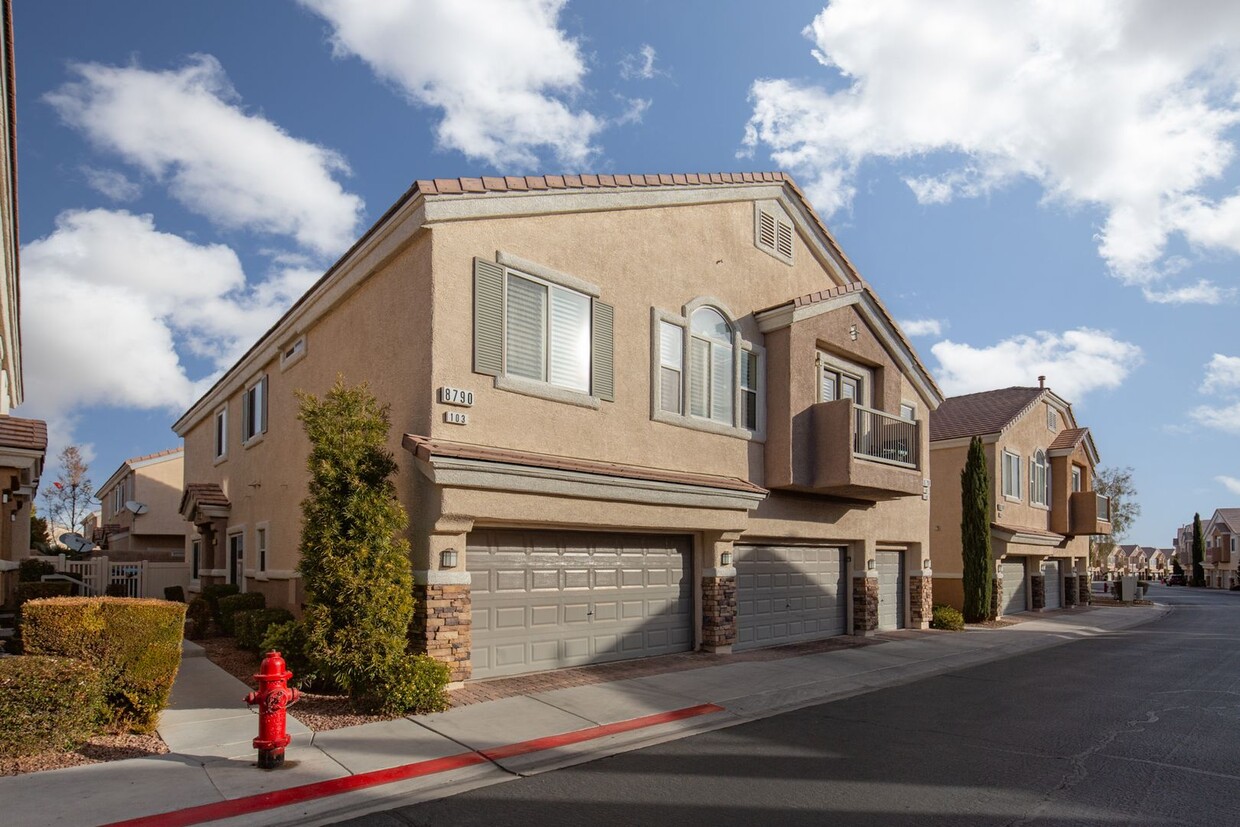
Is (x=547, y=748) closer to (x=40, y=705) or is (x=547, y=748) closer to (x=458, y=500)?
(x=458, y=500)

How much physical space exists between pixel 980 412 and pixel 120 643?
1075 inches

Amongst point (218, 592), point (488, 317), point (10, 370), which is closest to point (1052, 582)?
point (488, 317)

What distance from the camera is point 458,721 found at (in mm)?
9125

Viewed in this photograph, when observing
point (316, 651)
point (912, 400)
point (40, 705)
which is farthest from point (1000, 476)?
point (40, 705)

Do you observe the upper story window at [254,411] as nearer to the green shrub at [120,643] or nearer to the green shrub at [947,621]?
the green shrub at [120,643]

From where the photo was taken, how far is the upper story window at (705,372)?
546 inches

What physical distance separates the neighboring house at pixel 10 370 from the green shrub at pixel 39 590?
0.24m

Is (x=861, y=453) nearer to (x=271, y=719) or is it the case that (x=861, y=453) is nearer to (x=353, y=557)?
(x=353, y=557)

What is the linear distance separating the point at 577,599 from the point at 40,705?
6744mm

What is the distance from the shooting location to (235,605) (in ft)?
51.4

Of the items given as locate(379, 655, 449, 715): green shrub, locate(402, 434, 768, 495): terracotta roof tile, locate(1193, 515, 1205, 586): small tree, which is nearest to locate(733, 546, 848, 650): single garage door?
locate(402, 434, 768, 495): terracotta roof tile

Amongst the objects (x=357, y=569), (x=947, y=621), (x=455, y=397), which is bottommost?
(x=947, y=621)

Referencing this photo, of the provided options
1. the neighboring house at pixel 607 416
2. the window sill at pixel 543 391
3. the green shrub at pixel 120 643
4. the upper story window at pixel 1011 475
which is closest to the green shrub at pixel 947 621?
the neighboring house at pixel 607 416

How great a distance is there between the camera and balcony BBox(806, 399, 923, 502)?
15.6 metres
